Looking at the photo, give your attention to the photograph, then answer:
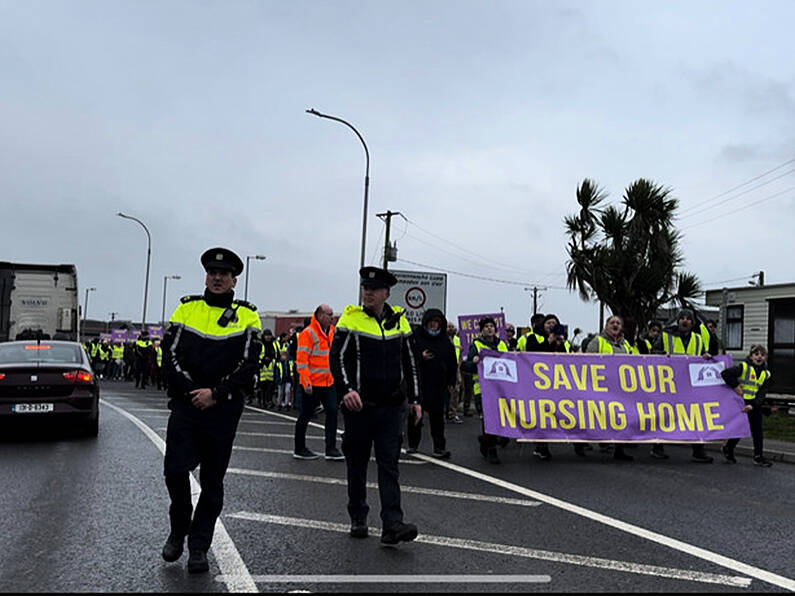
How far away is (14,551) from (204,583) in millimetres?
1522

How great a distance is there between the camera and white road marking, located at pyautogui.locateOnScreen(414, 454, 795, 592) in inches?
204

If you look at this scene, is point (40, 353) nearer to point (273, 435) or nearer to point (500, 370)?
point (273, 435)

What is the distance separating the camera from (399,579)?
16.0ft

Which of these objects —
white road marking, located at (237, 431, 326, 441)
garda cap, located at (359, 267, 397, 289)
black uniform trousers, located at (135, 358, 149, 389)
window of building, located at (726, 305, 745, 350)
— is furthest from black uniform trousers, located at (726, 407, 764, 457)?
black uniform trousers, located at (135, 358, 149, 389)

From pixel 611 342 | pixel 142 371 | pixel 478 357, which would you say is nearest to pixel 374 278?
pixel 478 357

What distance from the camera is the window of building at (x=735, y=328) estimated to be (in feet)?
75.5

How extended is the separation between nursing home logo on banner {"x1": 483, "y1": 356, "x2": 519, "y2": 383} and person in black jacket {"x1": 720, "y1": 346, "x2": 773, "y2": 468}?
9.06ft

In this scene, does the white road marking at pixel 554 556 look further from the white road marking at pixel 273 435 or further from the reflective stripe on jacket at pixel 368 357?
the white road marking at pixel 273 435

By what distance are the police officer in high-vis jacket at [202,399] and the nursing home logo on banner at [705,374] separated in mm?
7634

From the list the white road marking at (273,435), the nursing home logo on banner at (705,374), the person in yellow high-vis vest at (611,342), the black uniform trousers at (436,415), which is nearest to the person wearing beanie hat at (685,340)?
the nursing home logo on banner at (705,374)

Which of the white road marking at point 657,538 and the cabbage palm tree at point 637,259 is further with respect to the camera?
the cabbage palm tree at point 637,259

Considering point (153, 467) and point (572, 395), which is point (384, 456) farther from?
point (572, 395)

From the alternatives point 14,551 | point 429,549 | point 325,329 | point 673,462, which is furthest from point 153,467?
point 673,462

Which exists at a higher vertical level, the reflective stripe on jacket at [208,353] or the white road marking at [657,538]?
the reflective stripe on jacket at [208,353]
